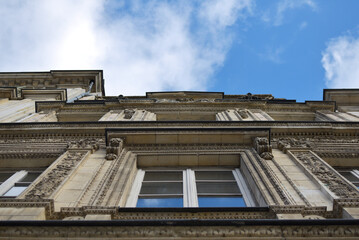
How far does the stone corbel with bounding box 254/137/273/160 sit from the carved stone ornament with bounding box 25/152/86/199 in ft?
17.9

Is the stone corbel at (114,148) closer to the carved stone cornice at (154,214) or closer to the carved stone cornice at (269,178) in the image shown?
the carved stone cornice at (154,214)

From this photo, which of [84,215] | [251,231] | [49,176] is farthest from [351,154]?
[49,176]

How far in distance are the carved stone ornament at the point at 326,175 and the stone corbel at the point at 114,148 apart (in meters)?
5.51

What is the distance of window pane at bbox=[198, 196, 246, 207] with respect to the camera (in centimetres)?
774

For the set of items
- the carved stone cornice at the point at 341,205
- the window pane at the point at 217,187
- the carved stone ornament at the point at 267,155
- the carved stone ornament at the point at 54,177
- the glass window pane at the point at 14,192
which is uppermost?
the carved stone ornament at the point at 267,155

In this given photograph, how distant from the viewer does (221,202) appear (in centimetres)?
789

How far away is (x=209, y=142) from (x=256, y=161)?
2.00m

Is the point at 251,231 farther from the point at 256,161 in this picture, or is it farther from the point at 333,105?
the point at 333,105

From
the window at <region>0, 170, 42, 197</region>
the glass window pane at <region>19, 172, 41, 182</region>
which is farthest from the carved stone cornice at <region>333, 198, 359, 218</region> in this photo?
the glass window pane at <region>19, 172, 41, 182</region>

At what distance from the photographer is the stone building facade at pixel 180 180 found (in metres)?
5.02

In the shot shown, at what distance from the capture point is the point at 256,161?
919 centimetres

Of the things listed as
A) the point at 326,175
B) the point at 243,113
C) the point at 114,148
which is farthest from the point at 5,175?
the point at 243,113

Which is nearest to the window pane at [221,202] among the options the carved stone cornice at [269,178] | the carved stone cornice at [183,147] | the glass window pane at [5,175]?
the carved stone cornice at [269,178]

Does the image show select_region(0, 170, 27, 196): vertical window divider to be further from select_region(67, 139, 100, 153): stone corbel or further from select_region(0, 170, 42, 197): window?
select_region(67, 139, 100, 153): stone corbel
